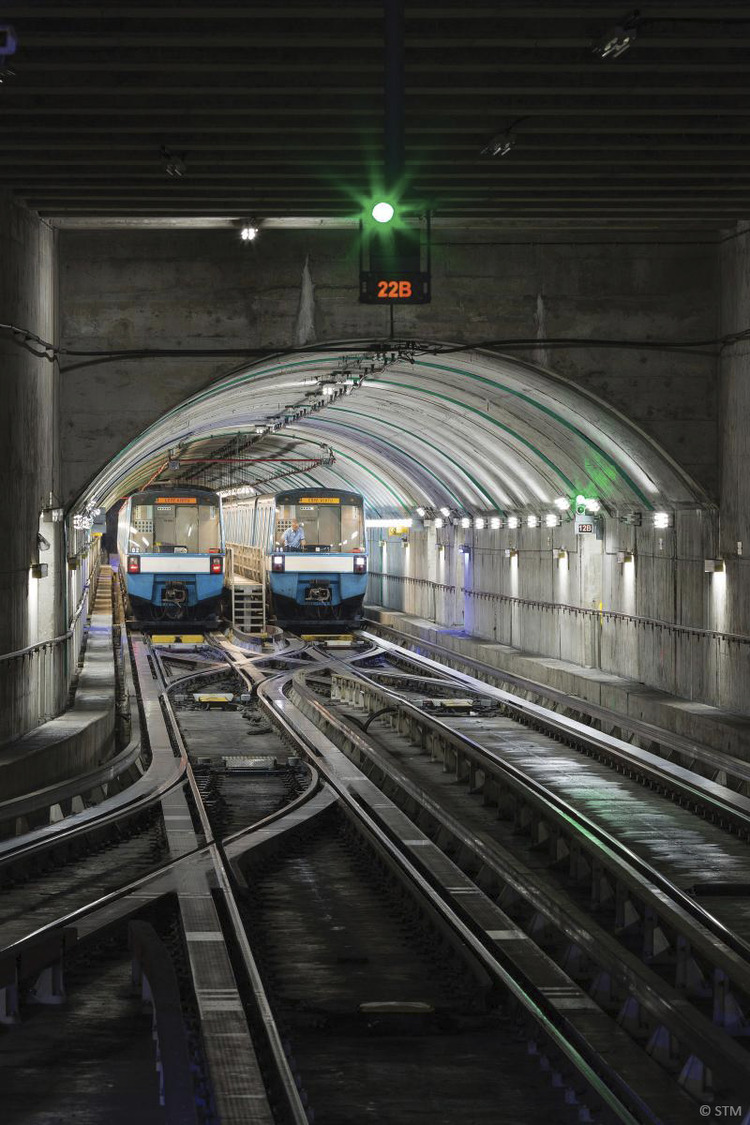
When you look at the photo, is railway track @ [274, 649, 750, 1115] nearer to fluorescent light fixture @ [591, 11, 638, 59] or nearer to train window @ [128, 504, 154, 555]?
fluorescent light fixture @ [591, 11, 638, 59]

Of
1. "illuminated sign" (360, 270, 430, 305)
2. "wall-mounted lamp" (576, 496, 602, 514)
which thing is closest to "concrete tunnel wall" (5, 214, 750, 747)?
"illuminated sign" (360, 270, 430, 305)

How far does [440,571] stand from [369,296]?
24149 mm

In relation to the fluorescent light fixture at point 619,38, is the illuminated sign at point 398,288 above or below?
below

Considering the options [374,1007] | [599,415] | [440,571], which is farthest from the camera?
[440,571]

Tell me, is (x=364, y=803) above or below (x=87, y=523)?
below

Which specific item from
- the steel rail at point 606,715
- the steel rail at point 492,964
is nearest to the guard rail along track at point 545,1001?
the steel rail at point 492,964

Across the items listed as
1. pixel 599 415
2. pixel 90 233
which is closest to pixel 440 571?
pixel 599 415

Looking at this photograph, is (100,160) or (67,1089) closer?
(67,1089)

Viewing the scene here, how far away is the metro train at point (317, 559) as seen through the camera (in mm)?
37156

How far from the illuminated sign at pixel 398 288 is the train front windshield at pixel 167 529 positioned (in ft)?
79.4

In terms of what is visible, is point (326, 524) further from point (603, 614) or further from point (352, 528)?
point (603, 614)

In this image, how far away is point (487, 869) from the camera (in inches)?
Result: 438

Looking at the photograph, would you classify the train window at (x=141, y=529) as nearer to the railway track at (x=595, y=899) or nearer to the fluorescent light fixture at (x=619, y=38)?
the railway track at (x=595, y=899)

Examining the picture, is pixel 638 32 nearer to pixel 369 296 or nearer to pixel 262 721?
pixel 369 296
